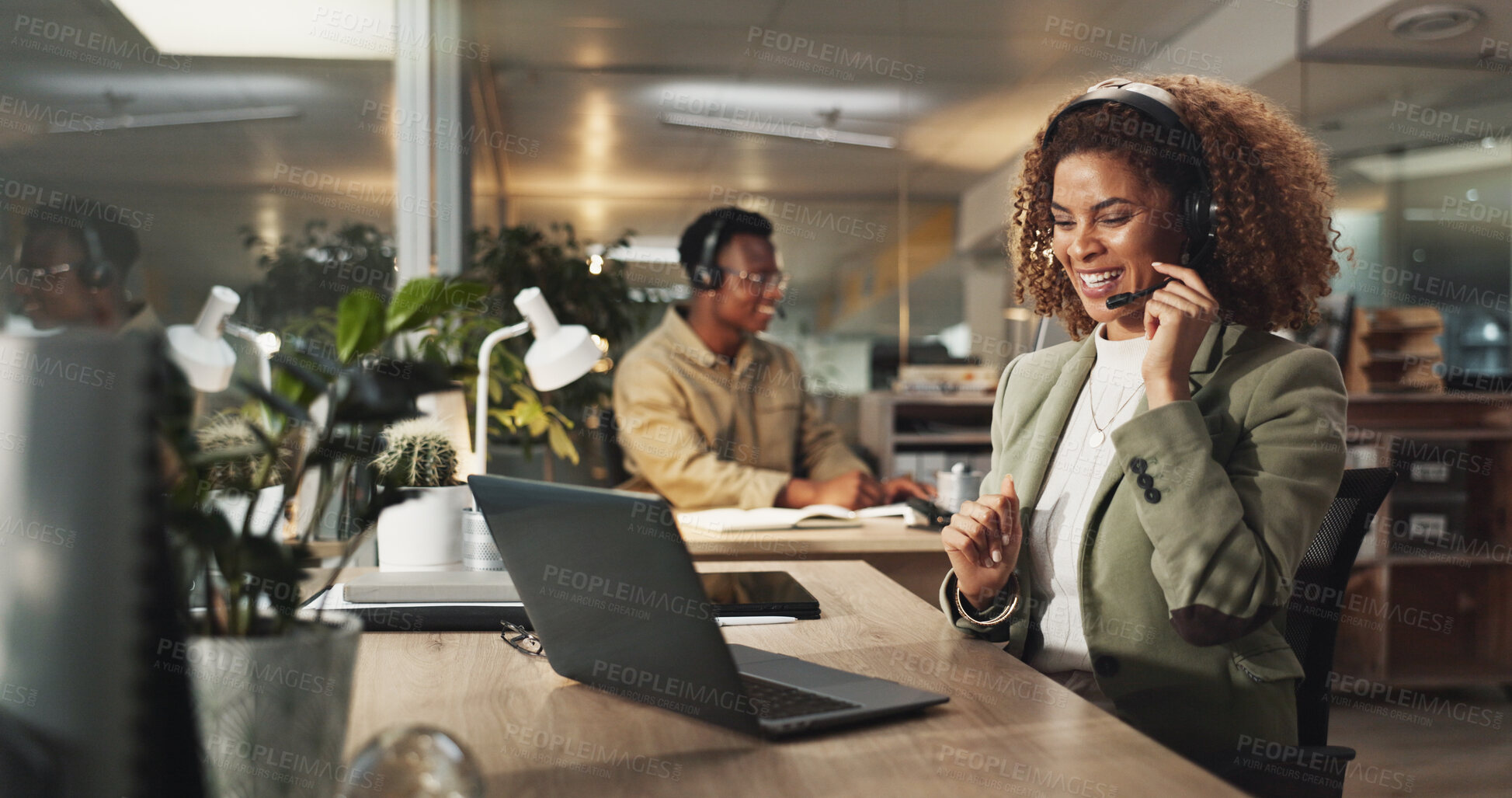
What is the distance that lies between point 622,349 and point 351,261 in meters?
1.93

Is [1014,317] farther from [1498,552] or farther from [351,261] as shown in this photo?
[351,261]

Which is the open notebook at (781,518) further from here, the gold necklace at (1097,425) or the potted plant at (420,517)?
the gold necklace at (1097,425)

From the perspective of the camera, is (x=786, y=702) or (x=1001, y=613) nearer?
(x=786, y=702)

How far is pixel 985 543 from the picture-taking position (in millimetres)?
1225

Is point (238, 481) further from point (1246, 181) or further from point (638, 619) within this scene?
point (1246, 181)

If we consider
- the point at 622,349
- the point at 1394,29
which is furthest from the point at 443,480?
the point at 1394,29

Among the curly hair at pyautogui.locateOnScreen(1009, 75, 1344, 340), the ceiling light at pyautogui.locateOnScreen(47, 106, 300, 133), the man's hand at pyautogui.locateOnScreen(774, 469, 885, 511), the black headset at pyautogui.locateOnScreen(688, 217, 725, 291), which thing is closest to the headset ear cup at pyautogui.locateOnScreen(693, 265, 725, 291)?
the black headset at pyautogui.locateOnScreen(688, 217, 725, 291)

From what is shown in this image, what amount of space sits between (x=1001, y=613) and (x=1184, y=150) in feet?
2.07

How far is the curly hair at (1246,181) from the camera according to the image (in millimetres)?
1300

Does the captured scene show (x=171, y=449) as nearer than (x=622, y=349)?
Yes

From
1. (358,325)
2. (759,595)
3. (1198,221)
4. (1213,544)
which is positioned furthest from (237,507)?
(1198,221)

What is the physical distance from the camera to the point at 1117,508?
120 centimetres

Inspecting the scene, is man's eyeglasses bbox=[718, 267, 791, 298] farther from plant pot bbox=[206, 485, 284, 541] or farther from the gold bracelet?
plant pot bbox=[206, 485, 284, 541]

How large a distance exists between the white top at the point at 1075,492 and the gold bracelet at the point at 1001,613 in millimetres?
56
